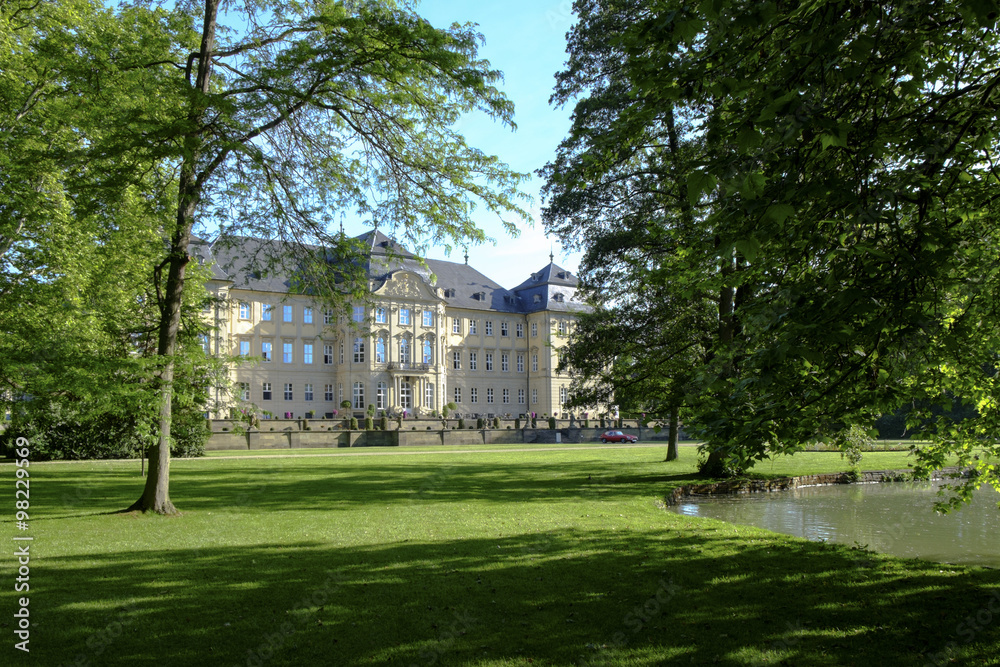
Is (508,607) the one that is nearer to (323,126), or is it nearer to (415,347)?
(323,126)

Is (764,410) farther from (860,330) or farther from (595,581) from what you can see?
(595,581)

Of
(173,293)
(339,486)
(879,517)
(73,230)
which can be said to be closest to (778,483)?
(879,517)

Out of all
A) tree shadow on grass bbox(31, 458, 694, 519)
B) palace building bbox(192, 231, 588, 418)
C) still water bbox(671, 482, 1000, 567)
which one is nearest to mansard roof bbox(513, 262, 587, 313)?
palace building bbox(192, 231, 588, 418)

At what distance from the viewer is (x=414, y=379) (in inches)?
2594

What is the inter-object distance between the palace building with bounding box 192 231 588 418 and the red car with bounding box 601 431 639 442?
334 inches

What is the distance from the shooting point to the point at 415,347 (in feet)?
218

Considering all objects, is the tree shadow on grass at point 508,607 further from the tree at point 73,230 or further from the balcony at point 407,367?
the balcony at point 407,367

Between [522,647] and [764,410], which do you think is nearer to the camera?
[764,410]

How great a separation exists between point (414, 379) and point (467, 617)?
6002cm

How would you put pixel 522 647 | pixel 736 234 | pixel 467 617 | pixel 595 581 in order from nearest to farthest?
1. pixel 736 234
2. pixel 522 647
3. pixel 467 617
4. pixel 595 581

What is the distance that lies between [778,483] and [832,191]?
59.7 feet

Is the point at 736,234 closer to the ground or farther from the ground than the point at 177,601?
farther from the ground

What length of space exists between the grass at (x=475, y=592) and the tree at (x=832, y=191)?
1.64m

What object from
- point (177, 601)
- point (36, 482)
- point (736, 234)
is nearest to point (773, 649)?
point (736, 234)
